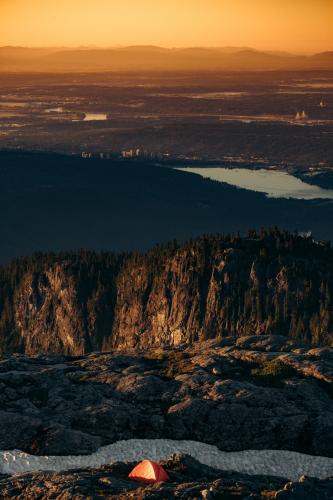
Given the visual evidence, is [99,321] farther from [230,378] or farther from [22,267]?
[230,378]

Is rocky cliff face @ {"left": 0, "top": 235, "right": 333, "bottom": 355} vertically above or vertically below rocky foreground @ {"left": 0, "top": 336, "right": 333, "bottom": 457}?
below

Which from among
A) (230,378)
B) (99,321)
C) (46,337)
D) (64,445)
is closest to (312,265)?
(99,321)

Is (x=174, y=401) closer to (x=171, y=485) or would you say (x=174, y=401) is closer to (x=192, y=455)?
(x=192, y=455)

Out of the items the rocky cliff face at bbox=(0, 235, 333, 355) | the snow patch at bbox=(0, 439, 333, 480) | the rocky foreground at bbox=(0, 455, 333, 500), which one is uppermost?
the rocky foreground at bbox=(0, 455, 333, 500)

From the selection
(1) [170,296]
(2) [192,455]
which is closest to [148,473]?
(2) [192,455]

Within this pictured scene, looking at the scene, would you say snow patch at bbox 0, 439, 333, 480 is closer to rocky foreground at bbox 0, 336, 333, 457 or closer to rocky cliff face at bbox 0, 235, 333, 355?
rocky foreground at bbox 0, 336, 333, 457

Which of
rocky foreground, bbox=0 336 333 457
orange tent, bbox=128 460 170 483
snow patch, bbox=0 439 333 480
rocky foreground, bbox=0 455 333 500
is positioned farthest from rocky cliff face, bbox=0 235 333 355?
orange tent, bbox=128 460 170 483

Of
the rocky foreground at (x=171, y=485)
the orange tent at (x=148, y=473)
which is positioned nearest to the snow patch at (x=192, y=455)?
the rocky foreground at (x=171, y=485)
